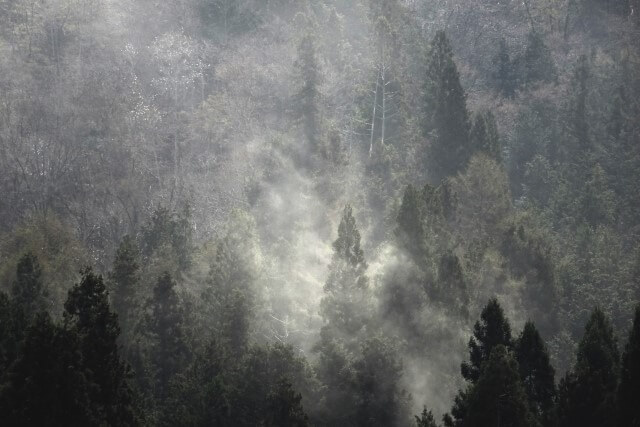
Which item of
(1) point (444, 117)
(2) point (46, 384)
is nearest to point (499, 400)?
(2) point (46, 384)

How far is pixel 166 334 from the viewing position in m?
40.8

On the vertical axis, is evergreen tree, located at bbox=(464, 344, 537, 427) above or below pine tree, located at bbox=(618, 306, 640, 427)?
below

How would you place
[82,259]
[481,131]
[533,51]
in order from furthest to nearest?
[533,51], [481,131], [82,259]

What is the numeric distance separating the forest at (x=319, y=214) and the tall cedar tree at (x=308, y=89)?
23cm

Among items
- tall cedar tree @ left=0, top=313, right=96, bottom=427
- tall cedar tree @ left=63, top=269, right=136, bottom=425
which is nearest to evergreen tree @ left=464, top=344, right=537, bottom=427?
tall cedar tree @ left=63, top=269, right=136, bottom=425

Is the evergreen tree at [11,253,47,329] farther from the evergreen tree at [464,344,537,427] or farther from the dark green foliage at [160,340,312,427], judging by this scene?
the evergreen tree at [464,344,537,427]

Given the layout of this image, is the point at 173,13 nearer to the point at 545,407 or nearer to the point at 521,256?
the point at 521,256

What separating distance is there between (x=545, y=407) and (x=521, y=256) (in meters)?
22.1

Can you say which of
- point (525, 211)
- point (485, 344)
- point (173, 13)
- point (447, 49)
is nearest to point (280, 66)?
point (173, 13)

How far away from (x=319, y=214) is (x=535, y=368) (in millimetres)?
28562

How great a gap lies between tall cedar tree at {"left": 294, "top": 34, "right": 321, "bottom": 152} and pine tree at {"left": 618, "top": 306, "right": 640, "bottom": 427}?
44947 mm

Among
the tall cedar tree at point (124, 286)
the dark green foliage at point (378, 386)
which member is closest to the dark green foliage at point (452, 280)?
the dark green foliage at point (378, 386)

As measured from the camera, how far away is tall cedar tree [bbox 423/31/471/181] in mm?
64062

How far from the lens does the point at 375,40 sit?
273ft
